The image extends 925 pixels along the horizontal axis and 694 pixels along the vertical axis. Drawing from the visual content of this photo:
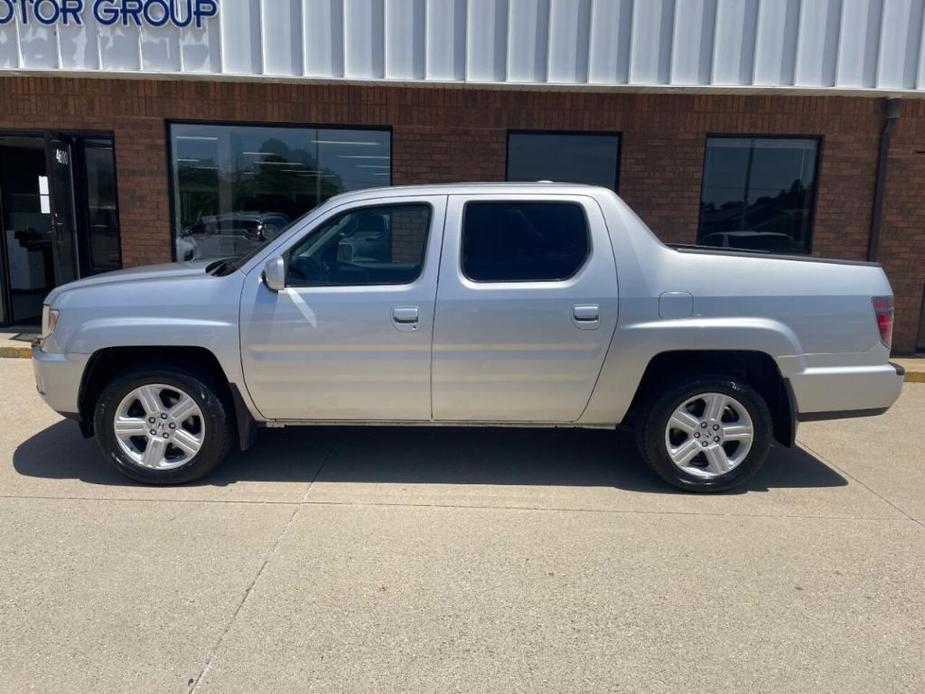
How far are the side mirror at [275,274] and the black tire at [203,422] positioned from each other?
798 millimetres

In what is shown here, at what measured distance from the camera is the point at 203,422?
15.0ft

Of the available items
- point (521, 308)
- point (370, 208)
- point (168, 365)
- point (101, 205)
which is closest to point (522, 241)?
point (521, 308)

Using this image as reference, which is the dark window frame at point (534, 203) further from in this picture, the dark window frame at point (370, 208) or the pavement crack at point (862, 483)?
the pavement crack at point (862, 483)

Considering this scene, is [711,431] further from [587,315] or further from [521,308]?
[521,308]

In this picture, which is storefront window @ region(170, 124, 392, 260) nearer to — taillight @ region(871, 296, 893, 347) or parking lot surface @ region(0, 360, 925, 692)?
parking lot surface @ region(0, 360, 925, 692)

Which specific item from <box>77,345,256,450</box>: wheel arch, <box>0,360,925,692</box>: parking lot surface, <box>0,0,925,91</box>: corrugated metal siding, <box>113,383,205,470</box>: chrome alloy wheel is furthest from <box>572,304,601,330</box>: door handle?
<box>0,0,925,91</box>: corrugated metal siding

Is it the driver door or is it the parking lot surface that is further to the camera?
the driver door

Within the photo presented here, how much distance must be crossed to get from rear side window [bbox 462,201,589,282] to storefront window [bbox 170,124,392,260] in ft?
14.6

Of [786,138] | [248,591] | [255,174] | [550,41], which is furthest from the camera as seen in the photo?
[255,174]

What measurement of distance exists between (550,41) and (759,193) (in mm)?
3352

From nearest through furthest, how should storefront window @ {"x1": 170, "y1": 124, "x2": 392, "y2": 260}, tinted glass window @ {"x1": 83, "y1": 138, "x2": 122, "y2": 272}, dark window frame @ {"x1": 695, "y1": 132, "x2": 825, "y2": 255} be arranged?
1. dark window frame @ {"x1": 695, "y1": 132, "x2": 825, "y2": 255}
2. storefront window @ {"x1": 170, "y1": 124, "x2": 392, "y2": 260}
3. tinted glass window @ {"x1": 83, "y1": 138, "x2": 122, "y2": 272}

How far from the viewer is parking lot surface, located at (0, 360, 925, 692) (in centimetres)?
285

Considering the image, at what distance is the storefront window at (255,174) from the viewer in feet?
28.6

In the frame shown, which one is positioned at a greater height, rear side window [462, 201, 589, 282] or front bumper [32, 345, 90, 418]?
rear side window [462, 201, 589, 282]
